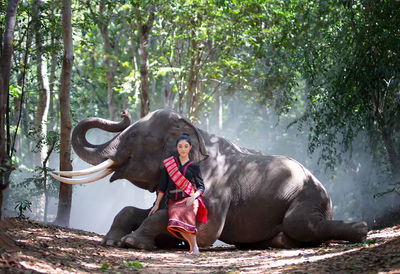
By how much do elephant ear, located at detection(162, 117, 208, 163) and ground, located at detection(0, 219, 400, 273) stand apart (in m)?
1.53

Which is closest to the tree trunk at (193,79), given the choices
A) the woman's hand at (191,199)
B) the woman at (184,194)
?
the woman at (184,194)

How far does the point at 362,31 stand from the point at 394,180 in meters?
4.15

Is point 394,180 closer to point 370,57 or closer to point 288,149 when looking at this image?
point 370,57

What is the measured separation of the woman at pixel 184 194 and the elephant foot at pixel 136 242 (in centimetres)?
39

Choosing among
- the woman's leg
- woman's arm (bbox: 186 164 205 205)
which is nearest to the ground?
the woman's leg

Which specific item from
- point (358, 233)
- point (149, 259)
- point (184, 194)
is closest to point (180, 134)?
point (184, 194)

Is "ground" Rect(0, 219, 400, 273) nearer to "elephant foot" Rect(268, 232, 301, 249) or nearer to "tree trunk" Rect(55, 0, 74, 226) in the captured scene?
"elephant foot" Rect(268, 232, 301, 249)

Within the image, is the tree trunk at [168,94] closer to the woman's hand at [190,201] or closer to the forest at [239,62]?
the forest at [239,62]

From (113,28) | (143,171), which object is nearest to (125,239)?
(143,171)

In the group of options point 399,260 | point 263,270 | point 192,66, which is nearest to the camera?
point 399,260

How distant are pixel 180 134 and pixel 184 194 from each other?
1.34 metres

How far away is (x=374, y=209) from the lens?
18156 mm

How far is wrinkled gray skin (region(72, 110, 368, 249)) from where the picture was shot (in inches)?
311

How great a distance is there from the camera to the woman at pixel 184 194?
24.1 feet
